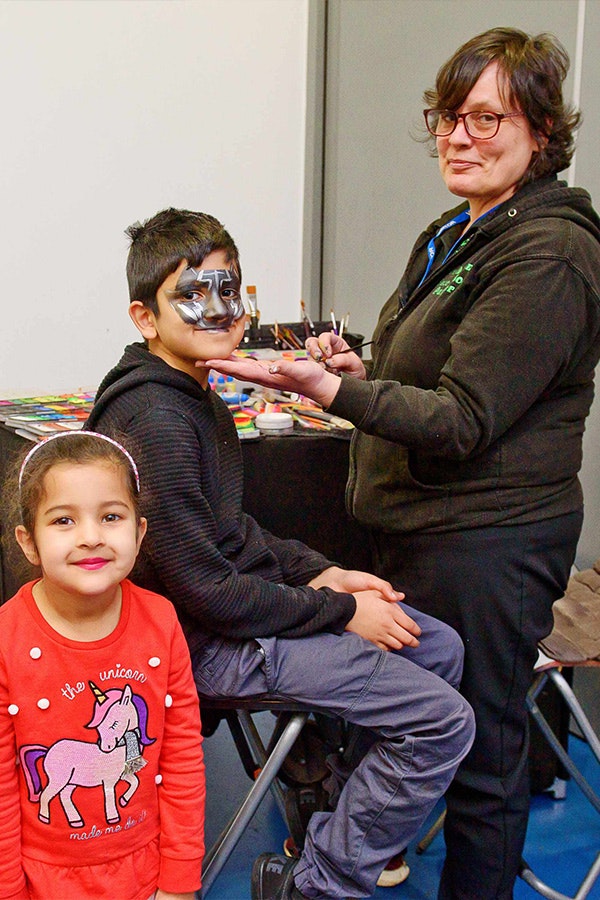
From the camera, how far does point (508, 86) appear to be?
140 cm

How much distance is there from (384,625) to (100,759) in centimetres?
45

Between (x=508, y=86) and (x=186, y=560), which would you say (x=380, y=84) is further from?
(x=186, y=560)

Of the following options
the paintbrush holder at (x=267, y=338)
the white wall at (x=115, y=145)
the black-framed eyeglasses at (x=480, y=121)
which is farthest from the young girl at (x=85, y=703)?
the white wall at (x=115, y=145)

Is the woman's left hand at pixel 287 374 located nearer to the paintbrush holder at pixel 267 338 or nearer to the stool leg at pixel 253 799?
the stool leg at pixel 253 799

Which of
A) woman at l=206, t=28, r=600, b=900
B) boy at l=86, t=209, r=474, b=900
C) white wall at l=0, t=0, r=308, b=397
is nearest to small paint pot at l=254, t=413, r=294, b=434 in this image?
woman at l=206, t=28, r=600, b=900

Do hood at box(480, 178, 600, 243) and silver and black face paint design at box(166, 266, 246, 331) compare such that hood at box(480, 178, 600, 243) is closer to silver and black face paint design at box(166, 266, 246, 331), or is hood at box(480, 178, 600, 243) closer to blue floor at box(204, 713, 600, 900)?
silver and black face paint design at box(166, 266, 246, 331)

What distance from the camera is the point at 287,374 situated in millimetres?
1334

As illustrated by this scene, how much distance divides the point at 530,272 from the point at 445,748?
2.25ft

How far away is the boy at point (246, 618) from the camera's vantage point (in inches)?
50.5

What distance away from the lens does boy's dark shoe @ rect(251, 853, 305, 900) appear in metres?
1.37

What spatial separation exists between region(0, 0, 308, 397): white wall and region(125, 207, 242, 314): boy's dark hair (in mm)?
1790

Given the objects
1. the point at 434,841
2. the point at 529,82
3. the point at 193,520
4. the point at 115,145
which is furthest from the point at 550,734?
the point at 115,145

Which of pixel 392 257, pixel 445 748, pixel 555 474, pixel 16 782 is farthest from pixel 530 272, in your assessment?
pixel 392 257

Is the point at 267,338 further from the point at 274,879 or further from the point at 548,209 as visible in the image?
the point at 274,879
